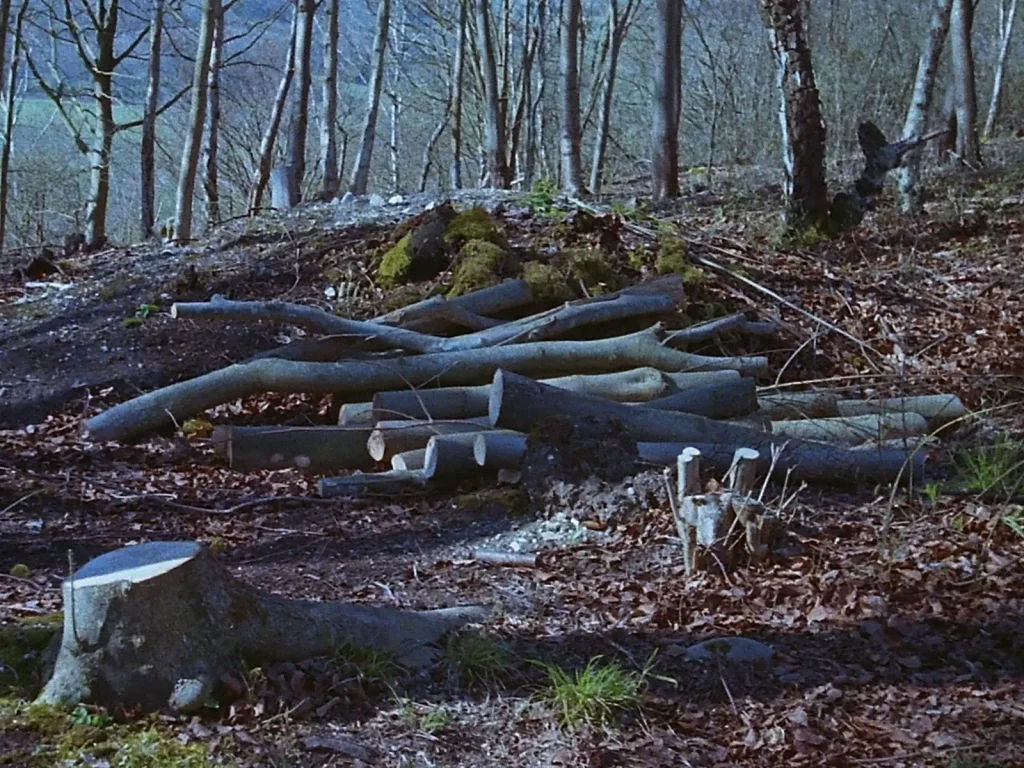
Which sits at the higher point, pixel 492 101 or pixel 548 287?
pixel 492 101

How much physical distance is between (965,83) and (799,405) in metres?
10.6

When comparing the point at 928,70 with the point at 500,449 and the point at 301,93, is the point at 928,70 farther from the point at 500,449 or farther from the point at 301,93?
the point at 301,93

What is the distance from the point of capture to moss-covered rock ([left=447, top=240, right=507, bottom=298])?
8.37 metres

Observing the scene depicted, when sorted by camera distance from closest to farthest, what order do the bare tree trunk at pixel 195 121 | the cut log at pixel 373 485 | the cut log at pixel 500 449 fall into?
the cut log at pixel 500 449
the cut log at pixel 373 485
the bare tree trunk at pixel 195 121

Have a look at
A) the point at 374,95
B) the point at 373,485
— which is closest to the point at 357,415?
the point at 373,485

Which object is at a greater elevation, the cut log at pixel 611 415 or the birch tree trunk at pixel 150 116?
the birch tree trunk at pixel 150 116

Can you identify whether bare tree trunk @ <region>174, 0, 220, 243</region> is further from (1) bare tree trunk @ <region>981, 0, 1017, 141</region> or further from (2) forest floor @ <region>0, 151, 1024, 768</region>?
(1) bare tree trunk @ <region>981, 0, 1017, 141</region>

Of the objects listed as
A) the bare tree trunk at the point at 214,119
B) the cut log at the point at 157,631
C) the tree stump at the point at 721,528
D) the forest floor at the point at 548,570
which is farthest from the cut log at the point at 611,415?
the bare tree trunk at the point at 214,119

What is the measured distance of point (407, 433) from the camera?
6402 millimetres

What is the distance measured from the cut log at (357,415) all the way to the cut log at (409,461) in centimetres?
52

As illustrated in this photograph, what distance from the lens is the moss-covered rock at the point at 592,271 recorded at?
8.59m

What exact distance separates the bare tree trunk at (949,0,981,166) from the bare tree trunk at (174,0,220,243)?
10927 millimetres

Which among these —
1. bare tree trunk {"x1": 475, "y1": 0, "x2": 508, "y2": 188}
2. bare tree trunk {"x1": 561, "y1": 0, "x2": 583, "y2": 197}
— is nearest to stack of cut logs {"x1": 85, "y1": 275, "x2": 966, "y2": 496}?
bare tree trunk {"x1": 561, "y1": 0, "x2": 583, "y2": 197}

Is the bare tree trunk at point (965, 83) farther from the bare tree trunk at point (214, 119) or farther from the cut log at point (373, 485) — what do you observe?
the cut log at point (373, 485)
